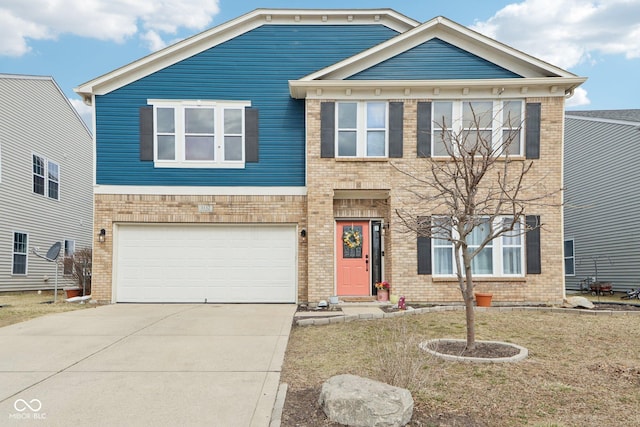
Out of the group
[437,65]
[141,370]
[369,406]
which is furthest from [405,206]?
[369,406]

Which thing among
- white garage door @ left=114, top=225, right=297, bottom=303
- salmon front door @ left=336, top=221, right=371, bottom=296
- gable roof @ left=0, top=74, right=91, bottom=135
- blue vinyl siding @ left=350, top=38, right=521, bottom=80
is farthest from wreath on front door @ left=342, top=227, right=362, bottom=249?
gable roof @ left=0, top=74, right=91, bottom=135

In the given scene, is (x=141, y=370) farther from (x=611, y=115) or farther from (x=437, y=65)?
(x=611, y=115)

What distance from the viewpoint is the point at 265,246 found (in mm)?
12602

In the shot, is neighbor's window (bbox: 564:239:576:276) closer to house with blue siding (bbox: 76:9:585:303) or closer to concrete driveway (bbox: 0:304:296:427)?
house with blue siding (bbox: 76:9:585:303)

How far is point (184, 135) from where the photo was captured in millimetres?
12500

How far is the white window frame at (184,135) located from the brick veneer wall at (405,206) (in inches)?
86.1

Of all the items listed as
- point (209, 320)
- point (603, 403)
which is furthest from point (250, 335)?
point (603, 403)

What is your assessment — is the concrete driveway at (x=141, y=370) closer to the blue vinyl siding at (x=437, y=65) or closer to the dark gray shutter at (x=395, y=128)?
the dark gray shutter at (x=395, y=128)

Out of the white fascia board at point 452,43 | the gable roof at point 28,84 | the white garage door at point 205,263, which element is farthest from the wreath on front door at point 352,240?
the gable roof at point 28,84

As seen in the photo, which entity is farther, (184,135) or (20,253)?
(20,253)

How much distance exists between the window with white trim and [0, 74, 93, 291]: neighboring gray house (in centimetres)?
890

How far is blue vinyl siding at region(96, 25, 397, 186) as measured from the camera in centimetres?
1245

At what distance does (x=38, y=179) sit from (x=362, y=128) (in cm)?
1365

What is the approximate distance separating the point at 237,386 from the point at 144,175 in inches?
337
